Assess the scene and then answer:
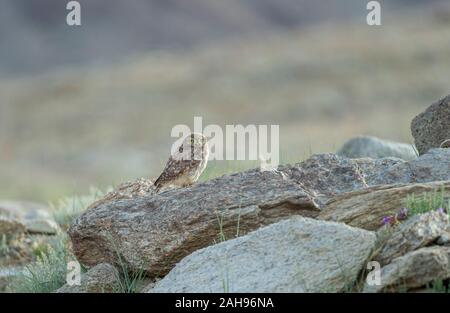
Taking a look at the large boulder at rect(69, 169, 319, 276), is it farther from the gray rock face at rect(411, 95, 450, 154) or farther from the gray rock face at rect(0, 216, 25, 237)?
the gray rock face at rect(0, 216, 25, 237)

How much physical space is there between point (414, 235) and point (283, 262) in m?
0.83

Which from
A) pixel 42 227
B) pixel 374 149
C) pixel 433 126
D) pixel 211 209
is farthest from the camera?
pixel 42 227

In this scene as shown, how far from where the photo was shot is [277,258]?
22.2ft

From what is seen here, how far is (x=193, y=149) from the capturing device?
8.54 metres

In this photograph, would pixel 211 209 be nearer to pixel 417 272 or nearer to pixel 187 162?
pixel 187 162

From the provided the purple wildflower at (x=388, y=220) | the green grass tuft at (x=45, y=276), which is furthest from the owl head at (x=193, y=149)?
the purple wildflower at (x=388, y=220)

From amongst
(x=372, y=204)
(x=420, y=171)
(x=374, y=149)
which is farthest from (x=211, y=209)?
(x=374, y=149)

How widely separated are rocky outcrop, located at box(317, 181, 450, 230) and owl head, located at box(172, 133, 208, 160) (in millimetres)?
1371

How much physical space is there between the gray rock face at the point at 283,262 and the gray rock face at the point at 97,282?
22.7 inches

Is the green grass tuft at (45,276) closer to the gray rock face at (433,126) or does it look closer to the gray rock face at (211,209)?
the gray rock face at (211,209)

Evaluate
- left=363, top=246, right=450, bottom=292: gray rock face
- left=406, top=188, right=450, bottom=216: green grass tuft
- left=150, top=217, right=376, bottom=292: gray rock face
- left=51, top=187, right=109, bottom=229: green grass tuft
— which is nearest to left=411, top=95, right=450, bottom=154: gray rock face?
left=406, top=188, right=450, bottom=216: green grass tuft

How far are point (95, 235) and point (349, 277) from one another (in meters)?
2.14
